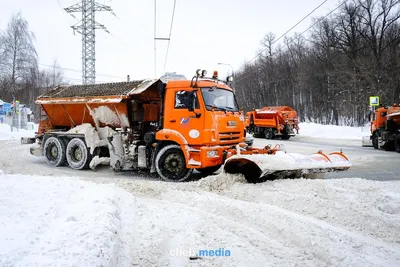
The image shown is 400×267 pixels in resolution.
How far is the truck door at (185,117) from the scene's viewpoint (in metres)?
7.80

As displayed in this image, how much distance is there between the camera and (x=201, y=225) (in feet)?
14.3

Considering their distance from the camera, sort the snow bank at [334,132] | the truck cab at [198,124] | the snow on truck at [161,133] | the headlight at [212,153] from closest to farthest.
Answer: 1. the snow on truck at [161,133]
2. the headlight at [212,153]
3. the truck cab at [198,124]
4. the snow bank at [334,132]

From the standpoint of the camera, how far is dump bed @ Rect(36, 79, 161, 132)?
30.1ft

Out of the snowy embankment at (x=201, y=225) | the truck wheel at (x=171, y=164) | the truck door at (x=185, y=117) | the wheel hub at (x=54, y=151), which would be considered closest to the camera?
the snowy embankment at (x=201, y=225)

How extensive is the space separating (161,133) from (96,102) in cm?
268

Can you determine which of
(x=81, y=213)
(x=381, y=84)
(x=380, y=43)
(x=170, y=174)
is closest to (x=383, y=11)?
(x=380, y=43)

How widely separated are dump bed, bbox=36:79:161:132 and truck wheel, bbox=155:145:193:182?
177 cm

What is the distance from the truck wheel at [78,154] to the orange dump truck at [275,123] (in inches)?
663

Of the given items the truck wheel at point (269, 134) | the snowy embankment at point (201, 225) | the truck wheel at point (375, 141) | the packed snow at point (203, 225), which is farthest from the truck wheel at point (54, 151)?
the truck wheel at point (269, 134)

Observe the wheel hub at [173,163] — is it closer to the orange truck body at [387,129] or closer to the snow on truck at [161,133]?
the snow on truck at [161,133]

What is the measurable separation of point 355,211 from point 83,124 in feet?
28.0

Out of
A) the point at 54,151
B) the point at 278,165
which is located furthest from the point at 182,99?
the point at 54,151

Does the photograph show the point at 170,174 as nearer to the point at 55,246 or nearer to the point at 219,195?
the point at 219,195

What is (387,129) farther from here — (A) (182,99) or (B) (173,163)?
(B) (173,163)
